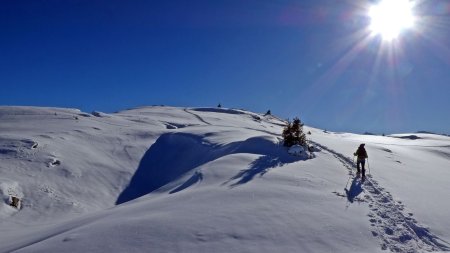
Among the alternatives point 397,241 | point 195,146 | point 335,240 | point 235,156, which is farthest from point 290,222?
point 195,146

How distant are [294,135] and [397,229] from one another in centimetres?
1363

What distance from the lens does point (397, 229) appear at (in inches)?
484

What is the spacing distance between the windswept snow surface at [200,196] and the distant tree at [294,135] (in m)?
0.72

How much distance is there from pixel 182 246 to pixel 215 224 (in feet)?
4.97

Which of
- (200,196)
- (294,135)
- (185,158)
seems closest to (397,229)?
(200,196)

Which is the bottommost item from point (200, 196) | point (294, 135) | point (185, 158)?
point (200, 196)

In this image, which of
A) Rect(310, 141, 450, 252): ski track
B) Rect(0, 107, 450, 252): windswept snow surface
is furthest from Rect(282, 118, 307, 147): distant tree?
Rect(310, 141, 450, 252): ski track

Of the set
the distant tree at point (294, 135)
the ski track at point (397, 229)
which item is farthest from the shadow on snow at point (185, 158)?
the ski track at point (397, 229)

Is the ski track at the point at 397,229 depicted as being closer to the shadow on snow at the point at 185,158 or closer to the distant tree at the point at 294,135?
the shadow on snow at the point at 185,158

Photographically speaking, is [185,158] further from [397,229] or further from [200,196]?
[397,229]

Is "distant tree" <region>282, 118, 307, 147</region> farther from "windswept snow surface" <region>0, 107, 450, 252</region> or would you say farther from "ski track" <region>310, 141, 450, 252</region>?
"ski track" <region>310, 141, 450, 252</region>

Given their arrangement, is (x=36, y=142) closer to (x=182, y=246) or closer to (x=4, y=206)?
(x=4, y=206)

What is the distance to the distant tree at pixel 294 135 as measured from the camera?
25.2 m

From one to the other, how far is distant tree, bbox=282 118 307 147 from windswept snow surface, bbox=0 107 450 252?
0.72 m
